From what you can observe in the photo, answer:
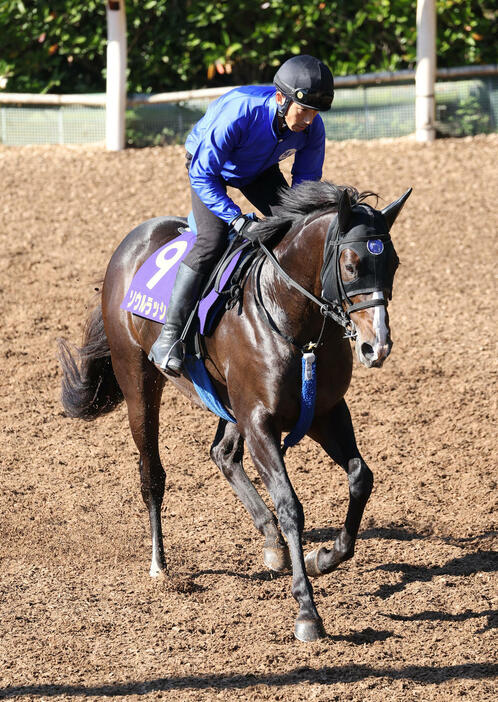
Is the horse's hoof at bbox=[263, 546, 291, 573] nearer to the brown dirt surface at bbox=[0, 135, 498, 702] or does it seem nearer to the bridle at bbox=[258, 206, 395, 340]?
the brown dirt surface at bbox=[0, 135, 498, 702]

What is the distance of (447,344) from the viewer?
8547 mm

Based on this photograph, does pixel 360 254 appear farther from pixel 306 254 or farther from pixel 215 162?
pixel 215 162

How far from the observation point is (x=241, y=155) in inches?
191

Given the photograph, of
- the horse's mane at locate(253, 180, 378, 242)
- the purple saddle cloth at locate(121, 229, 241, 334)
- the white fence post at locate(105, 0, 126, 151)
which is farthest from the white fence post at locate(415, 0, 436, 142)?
the horse's mane at locate(253, 180, 378, 242)

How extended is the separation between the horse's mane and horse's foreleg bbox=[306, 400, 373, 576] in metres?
0.95

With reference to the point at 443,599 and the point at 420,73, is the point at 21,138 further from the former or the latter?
the point at 443,599

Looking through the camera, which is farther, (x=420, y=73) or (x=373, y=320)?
(x=420, y=73)

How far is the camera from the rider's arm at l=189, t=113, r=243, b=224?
466cm

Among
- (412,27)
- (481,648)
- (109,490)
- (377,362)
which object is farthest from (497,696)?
(412,27)

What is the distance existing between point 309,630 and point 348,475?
783 millimetres

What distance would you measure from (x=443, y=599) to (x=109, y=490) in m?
2.44

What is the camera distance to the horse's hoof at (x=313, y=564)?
490 centimetres

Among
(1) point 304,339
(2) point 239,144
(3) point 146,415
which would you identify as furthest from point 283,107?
(3) point 146,415

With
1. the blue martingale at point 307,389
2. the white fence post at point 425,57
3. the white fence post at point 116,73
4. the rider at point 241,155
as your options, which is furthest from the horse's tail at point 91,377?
the white fence post at point 425,57
